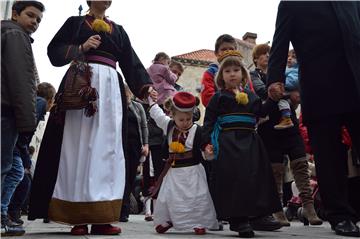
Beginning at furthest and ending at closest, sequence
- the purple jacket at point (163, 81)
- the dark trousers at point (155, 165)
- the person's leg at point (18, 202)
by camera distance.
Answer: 1. the purple jacket at point (163, 81)
2. the dark trousers at point (155, 165)
3. the person's leg at point (18, 202)

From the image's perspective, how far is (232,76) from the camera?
4098 millimetres

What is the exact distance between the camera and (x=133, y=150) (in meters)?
6.32

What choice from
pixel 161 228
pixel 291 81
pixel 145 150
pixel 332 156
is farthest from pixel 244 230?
pixel 145 150

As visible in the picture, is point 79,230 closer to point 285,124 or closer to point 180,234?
point 180,234

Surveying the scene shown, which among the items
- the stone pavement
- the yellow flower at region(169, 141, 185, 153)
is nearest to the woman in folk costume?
the stone pavement

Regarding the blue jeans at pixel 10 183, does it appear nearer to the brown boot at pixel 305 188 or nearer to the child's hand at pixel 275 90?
the child's hand at pixel 275 90

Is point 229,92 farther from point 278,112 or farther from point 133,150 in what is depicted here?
point 133,150

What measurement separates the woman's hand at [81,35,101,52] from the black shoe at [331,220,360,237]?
226 cm

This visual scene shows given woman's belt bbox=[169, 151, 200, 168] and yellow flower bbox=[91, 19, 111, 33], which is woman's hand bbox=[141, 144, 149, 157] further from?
yellow flower bbox=[91, 19, 111, 33]

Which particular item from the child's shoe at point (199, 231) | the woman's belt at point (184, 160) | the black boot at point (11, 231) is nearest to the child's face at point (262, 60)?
the woman's belt at point (184, 160)

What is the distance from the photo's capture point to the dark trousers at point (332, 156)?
3.80 m

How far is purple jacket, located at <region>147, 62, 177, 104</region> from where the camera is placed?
22.8 ft

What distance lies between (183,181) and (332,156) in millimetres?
1257

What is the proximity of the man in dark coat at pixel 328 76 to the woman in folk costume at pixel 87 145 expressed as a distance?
51.9 inches
